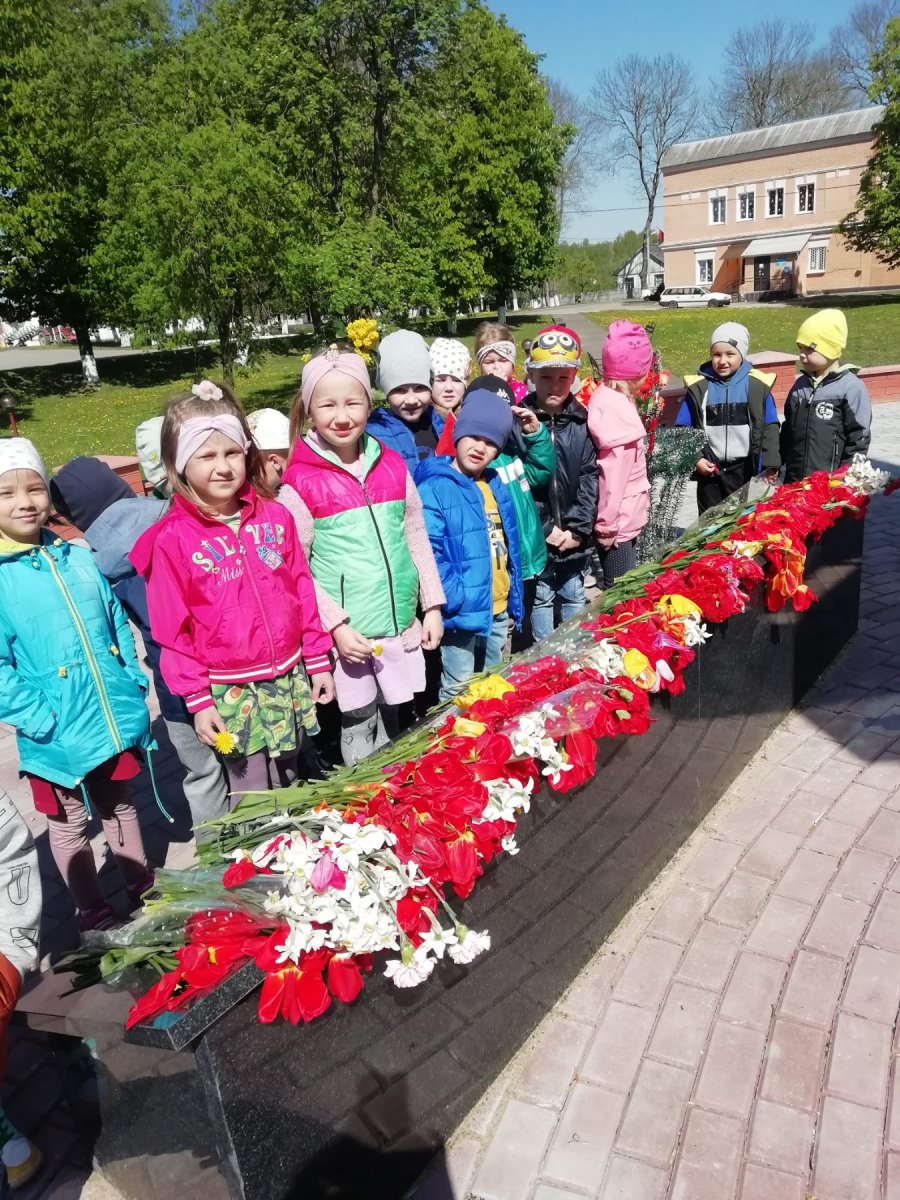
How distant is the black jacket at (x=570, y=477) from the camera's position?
3990mm

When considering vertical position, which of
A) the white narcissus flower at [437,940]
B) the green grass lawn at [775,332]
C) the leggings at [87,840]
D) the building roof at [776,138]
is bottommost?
the leggings at [87,840]

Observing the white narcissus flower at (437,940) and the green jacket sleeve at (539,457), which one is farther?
the green jacket sleeve at (539,457)

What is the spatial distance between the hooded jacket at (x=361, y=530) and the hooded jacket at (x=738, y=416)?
2737 mm

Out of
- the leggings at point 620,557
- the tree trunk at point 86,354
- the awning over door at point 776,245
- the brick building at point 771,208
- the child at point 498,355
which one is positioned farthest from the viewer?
the awning over door at point 776,245

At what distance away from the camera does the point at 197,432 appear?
8.05ft

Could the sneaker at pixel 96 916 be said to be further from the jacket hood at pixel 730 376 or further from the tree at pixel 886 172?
the tree at pixel 886 172

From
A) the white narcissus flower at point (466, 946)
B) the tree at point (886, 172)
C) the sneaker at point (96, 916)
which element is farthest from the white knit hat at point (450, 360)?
the tree at point (886, 172)

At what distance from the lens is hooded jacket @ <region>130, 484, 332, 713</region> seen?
2.48 m

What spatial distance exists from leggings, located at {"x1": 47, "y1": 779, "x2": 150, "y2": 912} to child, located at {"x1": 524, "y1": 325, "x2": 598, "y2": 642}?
196 centimetres

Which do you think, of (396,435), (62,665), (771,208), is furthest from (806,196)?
(62,665)

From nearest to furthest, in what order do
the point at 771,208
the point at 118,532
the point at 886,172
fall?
1. the point at 118,532
2. the point at 886,172
3. the point at 771,208

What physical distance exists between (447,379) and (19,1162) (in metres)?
3.39

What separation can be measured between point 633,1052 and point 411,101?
885 inches

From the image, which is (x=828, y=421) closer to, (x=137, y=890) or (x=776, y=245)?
(x=137, y=890)
